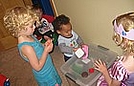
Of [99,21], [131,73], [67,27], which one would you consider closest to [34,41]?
[67,27]

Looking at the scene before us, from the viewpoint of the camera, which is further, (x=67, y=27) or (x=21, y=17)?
(x=67, y=27)

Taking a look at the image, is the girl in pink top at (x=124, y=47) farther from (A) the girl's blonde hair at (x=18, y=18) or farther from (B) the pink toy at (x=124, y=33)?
(A) the girl's blonde hair at (x=18, y=18)

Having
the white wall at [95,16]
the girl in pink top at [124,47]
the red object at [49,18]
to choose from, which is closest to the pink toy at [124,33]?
the girl in pink top at [124,47]

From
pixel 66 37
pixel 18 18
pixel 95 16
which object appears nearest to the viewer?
pixel 18 18

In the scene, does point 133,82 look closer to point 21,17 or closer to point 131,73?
point 131,73

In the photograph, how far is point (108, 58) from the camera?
2.10m

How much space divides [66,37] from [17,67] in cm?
92

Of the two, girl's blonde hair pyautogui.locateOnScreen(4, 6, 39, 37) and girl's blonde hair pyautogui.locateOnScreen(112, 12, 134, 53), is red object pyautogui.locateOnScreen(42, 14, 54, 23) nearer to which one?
girl's blonde hair pyautogui.locateOnScreen(4, 6, 39, 37)

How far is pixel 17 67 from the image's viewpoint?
2.86 meters

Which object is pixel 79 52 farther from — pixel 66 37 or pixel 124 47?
pixel 124 47

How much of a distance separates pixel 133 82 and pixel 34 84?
134cm

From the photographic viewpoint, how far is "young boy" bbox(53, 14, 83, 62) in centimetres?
216

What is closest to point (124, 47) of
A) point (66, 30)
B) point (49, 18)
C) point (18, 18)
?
point (18, 18)

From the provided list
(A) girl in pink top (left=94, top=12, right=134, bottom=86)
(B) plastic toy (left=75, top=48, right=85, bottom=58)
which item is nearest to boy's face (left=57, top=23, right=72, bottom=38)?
(B) plastic toy (left=75, top=48, right=85, bottom=58)
